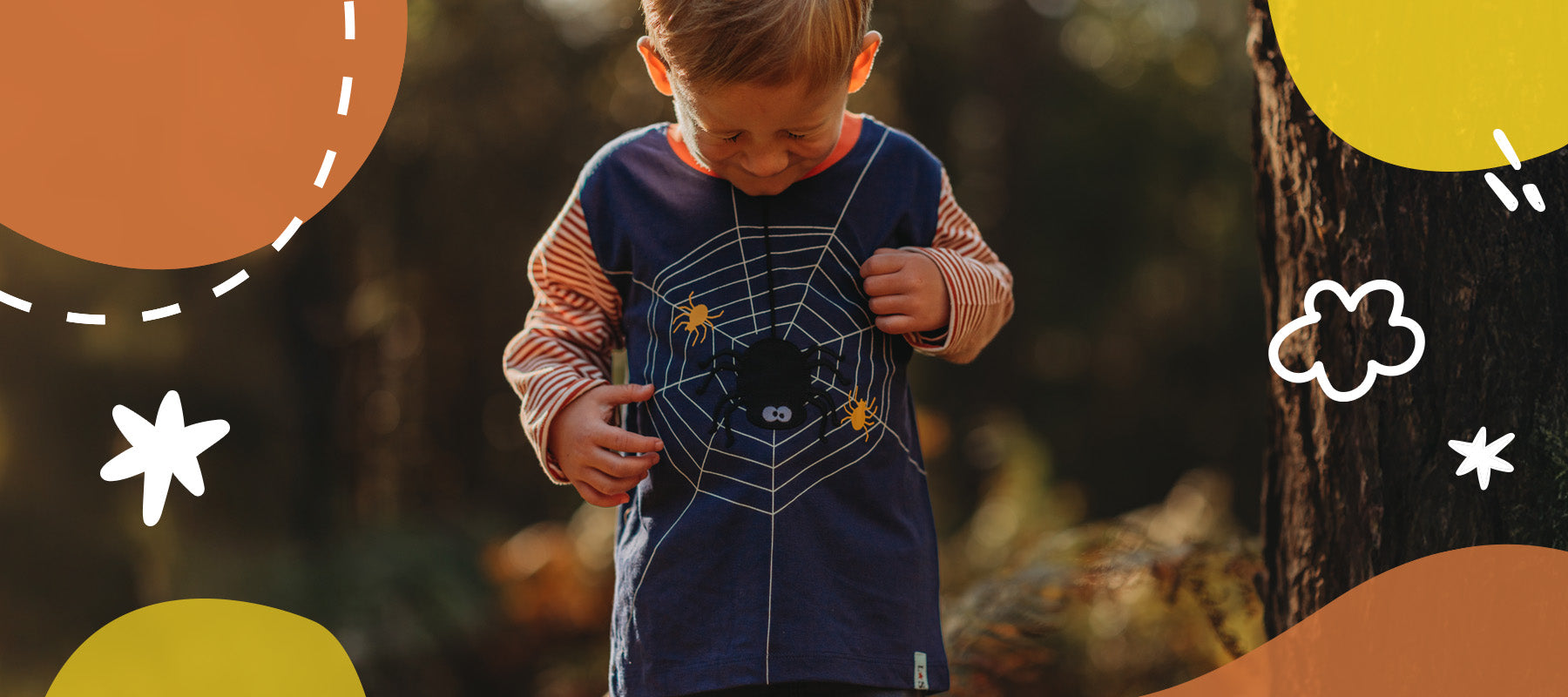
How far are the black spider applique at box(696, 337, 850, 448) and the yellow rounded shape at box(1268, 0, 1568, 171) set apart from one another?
4.05 ft

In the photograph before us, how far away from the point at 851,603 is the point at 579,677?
364 cm

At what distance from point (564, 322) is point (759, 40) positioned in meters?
0.62

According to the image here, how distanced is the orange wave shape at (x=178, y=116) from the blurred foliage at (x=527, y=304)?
250 cm

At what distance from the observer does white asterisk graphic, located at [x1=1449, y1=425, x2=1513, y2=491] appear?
2178 mm

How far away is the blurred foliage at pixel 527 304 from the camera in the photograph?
6250 millimetres

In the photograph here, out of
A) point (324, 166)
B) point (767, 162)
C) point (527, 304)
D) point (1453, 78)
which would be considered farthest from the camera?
point (527, 304)

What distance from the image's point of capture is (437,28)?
22.3ft

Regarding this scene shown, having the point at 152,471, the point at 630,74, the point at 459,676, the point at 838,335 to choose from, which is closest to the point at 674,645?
the point at 838,335

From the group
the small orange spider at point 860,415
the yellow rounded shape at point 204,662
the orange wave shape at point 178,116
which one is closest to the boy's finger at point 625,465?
the small orange spider at point 860,415

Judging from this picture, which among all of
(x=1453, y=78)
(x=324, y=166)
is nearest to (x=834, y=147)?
(x=1453, y=78)

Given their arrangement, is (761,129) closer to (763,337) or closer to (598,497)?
(763,337)

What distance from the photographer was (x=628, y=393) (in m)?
1.82

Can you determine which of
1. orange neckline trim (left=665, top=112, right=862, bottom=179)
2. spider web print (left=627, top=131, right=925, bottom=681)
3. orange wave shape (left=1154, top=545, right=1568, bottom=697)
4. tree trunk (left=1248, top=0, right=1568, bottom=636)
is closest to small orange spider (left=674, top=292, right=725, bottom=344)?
spider web print (left=627, top=131, right=925, bottom=681)

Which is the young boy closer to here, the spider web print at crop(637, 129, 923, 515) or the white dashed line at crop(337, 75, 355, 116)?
the spider web print at crop(637, 129, 923, 515)
